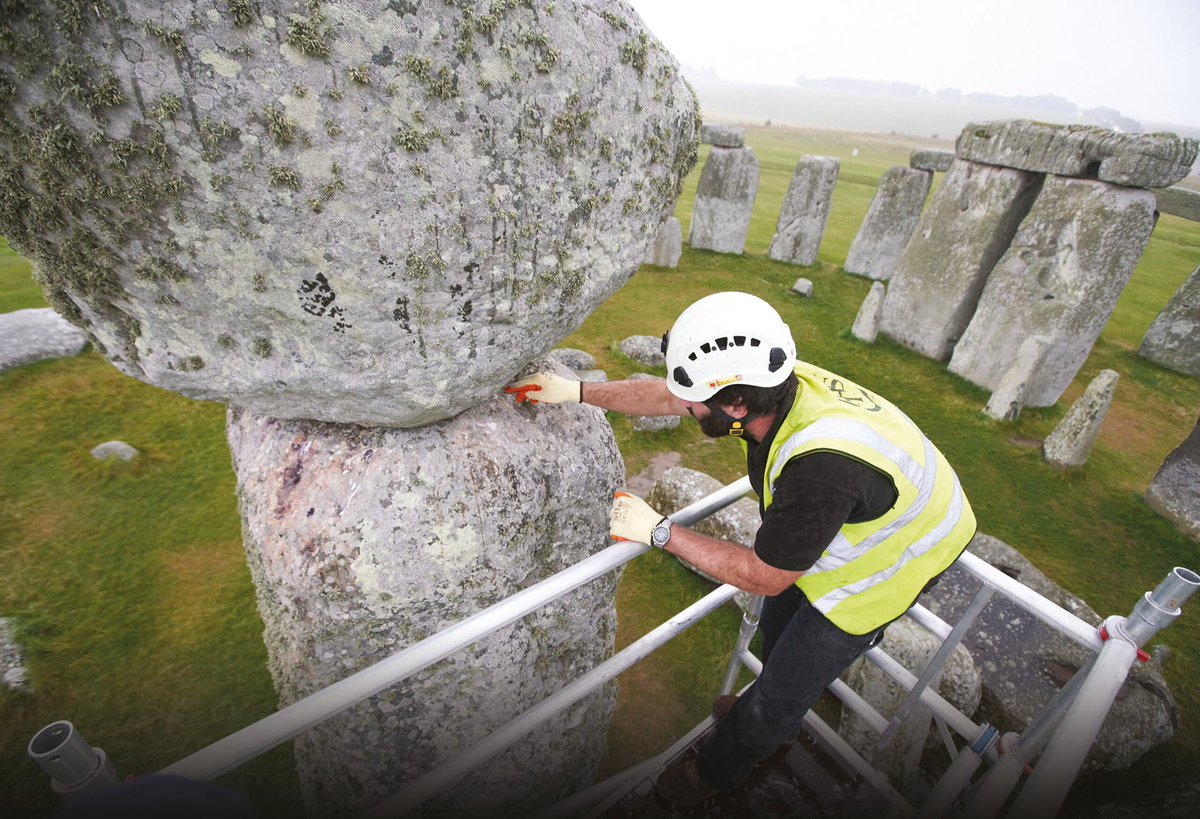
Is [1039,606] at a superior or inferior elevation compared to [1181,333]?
superior

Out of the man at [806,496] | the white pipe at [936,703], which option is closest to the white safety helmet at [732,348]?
the man at [806,496]

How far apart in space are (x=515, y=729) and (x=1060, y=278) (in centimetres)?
728

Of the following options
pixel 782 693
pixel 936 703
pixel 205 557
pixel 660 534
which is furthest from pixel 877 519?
pixel 205 557

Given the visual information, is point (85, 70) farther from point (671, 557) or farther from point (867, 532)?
point (671, 557)

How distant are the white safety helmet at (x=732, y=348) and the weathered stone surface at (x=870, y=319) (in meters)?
7.02

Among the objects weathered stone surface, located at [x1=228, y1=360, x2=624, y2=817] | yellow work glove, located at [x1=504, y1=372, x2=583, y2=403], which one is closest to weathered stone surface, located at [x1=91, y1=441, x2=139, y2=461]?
weathered stone surface, located at [x1=228, y1=360, x2=624, y2=817]

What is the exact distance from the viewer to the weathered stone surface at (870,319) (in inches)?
313

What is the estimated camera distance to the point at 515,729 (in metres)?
1.66

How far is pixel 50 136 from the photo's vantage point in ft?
3.55

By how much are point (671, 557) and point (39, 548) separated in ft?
13.3

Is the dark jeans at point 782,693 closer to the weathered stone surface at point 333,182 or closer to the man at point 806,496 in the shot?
the man at point 806,496

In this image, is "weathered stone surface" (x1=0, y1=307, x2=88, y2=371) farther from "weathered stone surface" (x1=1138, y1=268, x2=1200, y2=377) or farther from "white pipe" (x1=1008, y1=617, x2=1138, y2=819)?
"weathered stone surface" (x1=1138, y1=268, x2=1200, y2=377)

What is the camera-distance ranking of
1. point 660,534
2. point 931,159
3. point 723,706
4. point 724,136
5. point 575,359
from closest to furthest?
point 660,534 < point 723,706 < point 575,359 < point 931,159 < point 724,136

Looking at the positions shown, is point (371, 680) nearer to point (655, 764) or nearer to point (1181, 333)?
point (655, 764)
